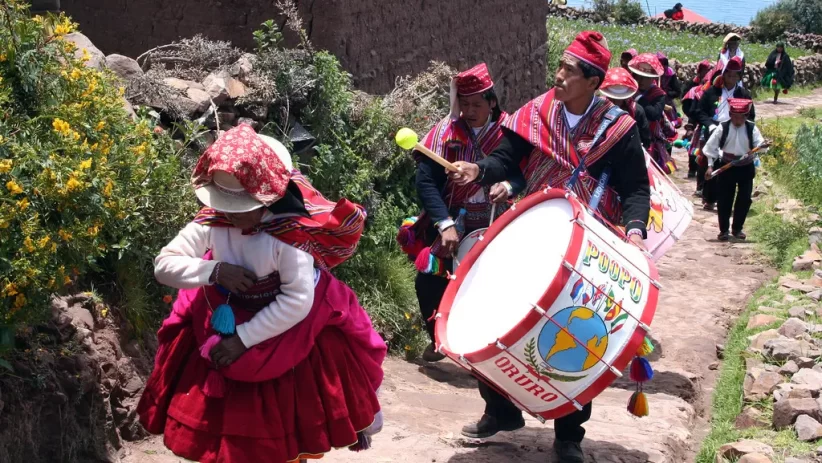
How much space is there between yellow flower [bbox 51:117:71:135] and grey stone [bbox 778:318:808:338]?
476cm

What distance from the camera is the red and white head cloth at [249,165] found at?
3182 millimetres

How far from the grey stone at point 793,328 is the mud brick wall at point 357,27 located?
350cm

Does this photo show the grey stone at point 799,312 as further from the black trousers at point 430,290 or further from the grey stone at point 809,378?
the black trousers at point 430,290

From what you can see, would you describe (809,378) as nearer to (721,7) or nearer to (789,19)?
(789,19)

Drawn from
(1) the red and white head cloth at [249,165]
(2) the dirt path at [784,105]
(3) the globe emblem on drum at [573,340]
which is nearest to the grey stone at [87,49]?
(1) the red and white head cloth at [249,165]

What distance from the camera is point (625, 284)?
3.82 metres

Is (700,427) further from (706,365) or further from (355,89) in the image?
(355,89)

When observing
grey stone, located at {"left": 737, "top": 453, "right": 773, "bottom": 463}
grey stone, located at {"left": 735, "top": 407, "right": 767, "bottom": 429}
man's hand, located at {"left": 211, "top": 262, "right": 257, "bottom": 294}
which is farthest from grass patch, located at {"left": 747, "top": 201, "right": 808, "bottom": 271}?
man's hand, located at {"left": 211, "top": 262, "right": 257, "bottom": 294}

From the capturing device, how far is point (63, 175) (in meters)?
3.85

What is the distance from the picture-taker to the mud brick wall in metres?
7.40

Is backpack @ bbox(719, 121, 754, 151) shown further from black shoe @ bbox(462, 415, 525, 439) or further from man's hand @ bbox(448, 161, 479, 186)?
black shoe @ bbox(462, 415, 525, 439)

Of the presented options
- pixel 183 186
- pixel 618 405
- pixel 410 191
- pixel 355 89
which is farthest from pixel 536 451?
pixel 355 89

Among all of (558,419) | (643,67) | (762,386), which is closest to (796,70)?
Answer: (643,67)

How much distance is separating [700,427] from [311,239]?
3.20m
